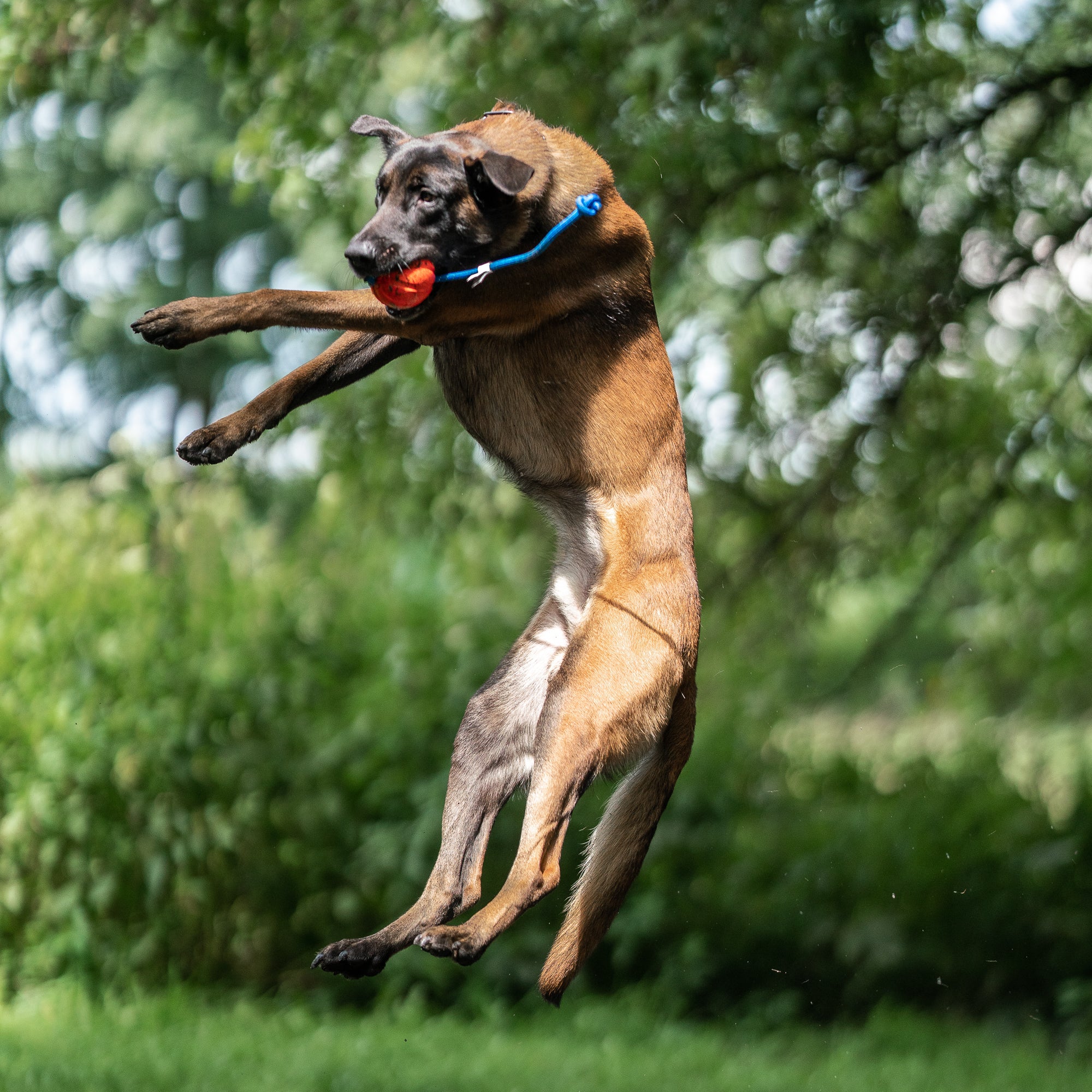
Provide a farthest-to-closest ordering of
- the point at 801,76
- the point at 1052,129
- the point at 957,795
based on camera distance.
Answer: the point at 957,795
the point at 1052,129
the point at 801,76

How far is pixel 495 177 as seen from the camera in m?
2.24

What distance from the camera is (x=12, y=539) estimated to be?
7297 mm

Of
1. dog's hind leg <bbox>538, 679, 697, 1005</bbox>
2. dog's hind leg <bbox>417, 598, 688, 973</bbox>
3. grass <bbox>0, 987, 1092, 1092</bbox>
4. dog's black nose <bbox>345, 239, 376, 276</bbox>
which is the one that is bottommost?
grass <bbox>0, 987, 1092, 1092</bbox>

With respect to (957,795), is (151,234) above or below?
below

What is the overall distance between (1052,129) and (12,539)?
5.64 metres

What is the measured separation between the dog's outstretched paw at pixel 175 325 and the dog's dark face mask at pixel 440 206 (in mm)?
291

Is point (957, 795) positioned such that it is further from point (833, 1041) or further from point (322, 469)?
point (322, 469)

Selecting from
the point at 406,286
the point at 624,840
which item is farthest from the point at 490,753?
the point at 406,286

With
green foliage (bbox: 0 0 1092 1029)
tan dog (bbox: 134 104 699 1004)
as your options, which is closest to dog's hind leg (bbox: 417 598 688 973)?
tan dog (bbox: 134 104 699 1004)

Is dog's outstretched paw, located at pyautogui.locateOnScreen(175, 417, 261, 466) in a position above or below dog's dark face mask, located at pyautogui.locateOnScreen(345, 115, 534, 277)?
below

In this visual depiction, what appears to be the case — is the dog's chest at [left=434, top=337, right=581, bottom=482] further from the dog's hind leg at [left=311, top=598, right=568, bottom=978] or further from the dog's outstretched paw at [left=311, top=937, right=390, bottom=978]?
the dog's outstretched paw at [left=311, top=937, right=390, bottom=978]

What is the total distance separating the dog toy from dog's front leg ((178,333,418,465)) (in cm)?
25

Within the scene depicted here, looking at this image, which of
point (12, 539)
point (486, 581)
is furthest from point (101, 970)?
point (486, 581)

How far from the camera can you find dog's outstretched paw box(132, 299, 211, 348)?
2.26 meters
